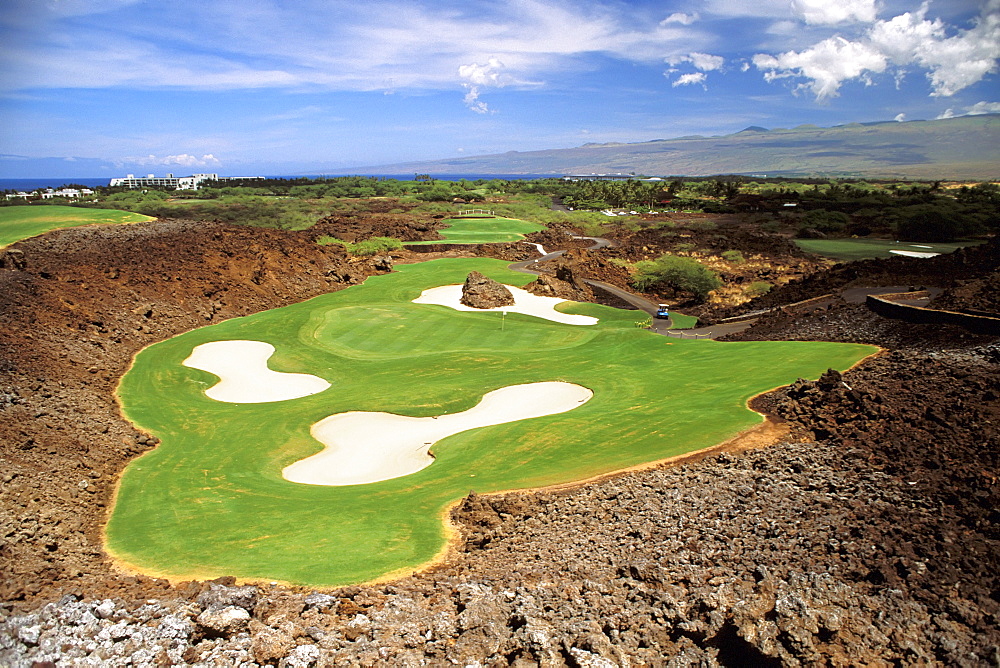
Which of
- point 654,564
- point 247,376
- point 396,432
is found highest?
point 654,564

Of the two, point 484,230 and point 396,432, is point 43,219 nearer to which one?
point 396,432

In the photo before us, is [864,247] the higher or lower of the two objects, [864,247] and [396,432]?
the higher

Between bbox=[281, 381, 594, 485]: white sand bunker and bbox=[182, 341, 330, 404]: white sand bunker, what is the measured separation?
4607 mm

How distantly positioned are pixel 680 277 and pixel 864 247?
3942 cm

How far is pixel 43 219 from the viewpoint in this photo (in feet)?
145

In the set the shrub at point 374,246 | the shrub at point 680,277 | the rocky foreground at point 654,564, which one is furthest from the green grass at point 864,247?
the rocky foreground at point 654,564

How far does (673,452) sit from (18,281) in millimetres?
31183

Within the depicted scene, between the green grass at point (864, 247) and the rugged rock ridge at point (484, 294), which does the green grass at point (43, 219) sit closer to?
the rugged rock ridge at point (484, 294)

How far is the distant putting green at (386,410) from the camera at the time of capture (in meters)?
13.4

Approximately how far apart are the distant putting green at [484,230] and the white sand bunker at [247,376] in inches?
1726

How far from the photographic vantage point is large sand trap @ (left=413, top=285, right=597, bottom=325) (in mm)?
42094

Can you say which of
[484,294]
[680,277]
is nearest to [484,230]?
[680,277]

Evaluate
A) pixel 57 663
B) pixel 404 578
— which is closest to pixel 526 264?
pixel 404 578

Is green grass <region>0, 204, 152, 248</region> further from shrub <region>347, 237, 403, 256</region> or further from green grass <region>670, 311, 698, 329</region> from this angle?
green grass <region>670, 311, 698, 329</region>
